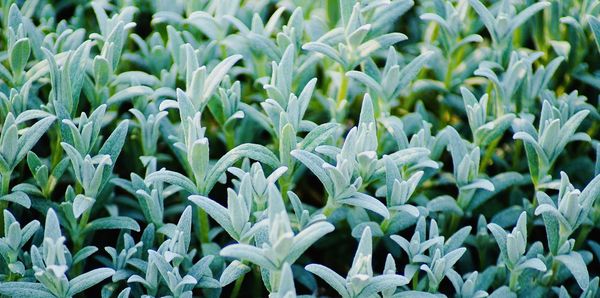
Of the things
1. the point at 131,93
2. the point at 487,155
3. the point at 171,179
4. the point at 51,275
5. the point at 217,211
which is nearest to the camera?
the point at 51,275

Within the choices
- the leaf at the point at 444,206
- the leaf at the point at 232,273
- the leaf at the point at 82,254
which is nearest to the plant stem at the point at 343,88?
the leaf at the point at 444,206

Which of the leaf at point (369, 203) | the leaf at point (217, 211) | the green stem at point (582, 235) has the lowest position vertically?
the green stem at point (582, 235)

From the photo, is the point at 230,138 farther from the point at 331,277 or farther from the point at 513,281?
the point at 513,281

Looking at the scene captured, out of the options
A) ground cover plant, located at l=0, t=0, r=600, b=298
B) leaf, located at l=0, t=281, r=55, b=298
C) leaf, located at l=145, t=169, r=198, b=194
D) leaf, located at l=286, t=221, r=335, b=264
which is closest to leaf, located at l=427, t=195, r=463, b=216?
ground cover plant, located at l=0, t=0, r=600, b=298

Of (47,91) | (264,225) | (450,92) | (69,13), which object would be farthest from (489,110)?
(69,13)

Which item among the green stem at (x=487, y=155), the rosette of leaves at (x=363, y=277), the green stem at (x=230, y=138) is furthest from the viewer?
the green stem at (x=487, y=155)

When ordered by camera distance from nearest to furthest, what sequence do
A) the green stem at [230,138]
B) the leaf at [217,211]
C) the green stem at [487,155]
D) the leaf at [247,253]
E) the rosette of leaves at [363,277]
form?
the leaf at [247,253]
the rosette of leaves at [363,277]
the leaf at [217,211]
the green stem at [230,138]
the green stem at [487,155]

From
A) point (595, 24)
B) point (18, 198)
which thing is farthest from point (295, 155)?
point (595, 24)

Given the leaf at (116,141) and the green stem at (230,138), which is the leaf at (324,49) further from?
the leaf at (116,141)
